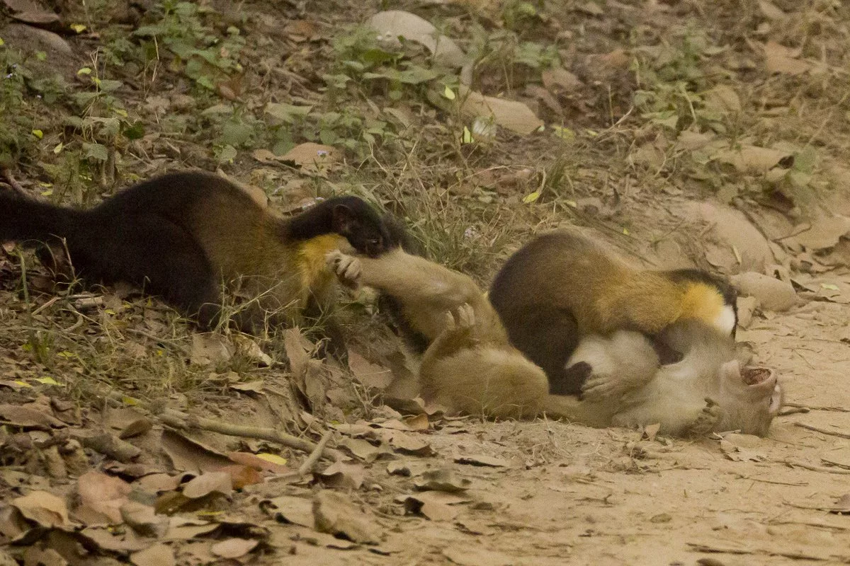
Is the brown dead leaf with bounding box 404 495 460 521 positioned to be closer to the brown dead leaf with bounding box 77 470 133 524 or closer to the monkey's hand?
the brown dead leaf with bounding box 77 470 133 524

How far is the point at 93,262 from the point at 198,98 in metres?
2.20

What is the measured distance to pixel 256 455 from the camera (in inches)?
165

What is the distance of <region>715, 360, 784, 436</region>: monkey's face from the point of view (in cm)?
552

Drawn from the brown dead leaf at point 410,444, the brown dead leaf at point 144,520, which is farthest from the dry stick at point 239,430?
the brown dead leaf at point 144,520

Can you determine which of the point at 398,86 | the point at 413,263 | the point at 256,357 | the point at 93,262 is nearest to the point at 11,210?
the point at 93,262

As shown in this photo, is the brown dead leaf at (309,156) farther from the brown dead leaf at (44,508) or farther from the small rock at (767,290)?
the brown dead leaf at (44,508)

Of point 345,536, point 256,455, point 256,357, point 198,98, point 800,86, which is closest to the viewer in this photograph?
point 345,536

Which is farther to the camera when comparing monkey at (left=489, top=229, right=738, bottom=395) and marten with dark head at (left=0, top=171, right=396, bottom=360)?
monkey at (left=489, top=229, right=738, bottom=395)

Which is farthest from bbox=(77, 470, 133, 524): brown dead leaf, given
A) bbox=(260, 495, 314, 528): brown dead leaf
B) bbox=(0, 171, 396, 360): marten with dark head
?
bbox=(0, 171, 396, 360): marten with dark head

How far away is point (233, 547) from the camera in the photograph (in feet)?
10.8

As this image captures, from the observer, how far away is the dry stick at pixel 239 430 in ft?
13.9

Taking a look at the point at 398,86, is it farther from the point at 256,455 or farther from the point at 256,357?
the point at 256,455

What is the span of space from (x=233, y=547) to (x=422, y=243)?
3.49 m

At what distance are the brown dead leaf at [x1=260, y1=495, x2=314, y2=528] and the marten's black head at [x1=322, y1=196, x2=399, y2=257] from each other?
216cm
